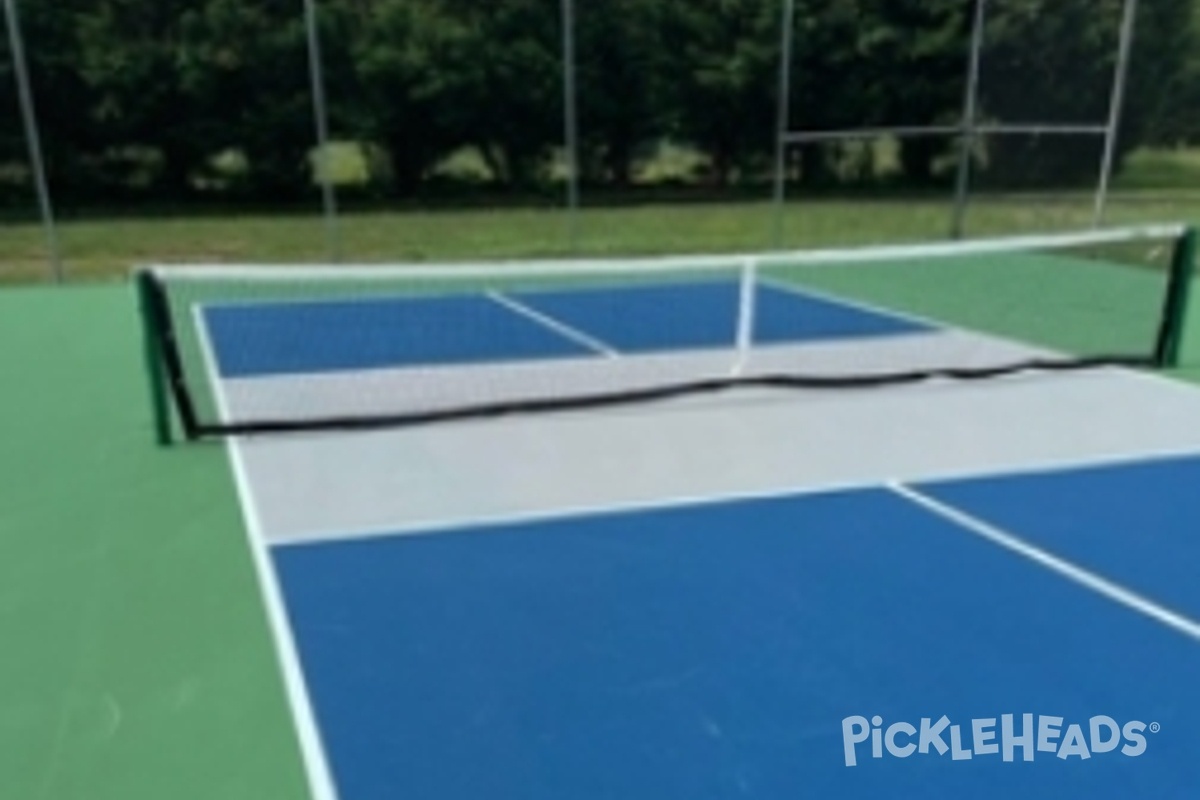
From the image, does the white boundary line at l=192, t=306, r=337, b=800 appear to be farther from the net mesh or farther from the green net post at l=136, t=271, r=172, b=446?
the net mesh

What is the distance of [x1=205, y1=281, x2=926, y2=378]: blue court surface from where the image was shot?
7859 mm

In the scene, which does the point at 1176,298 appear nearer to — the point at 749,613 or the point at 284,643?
the point at 749,613

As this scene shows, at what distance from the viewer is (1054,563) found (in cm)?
427

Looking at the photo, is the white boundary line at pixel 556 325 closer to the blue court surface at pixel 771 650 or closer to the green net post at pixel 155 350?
the green net post at pixel 155 350

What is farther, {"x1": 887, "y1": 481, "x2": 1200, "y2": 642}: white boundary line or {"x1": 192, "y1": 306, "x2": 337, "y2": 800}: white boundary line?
{"x1": 887, "y1": 481, "x2": 1200, "y2": 642}: white boundary line

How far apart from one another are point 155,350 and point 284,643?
8.16 ft

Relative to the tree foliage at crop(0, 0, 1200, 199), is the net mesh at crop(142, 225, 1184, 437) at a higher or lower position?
lower

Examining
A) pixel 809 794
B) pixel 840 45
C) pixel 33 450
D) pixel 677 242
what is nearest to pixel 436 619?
pixel 809 794

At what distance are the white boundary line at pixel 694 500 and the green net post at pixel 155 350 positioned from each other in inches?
62.4

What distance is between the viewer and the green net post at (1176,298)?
710 centimetres

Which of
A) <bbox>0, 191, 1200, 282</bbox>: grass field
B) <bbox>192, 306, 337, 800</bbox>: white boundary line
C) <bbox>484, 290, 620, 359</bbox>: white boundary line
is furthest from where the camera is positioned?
A: <bbox>0, 191, 1200, 282</bbox>: grass field

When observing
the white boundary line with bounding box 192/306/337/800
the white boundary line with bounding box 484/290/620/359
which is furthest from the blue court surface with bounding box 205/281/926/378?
the white boundary line with bounding box 192/306/337/800

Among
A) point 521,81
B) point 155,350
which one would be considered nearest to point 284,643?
point 155,350

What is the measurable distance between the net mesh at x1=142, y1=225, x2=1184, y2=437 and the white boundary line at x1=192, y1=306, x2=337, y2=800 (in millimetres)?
849
